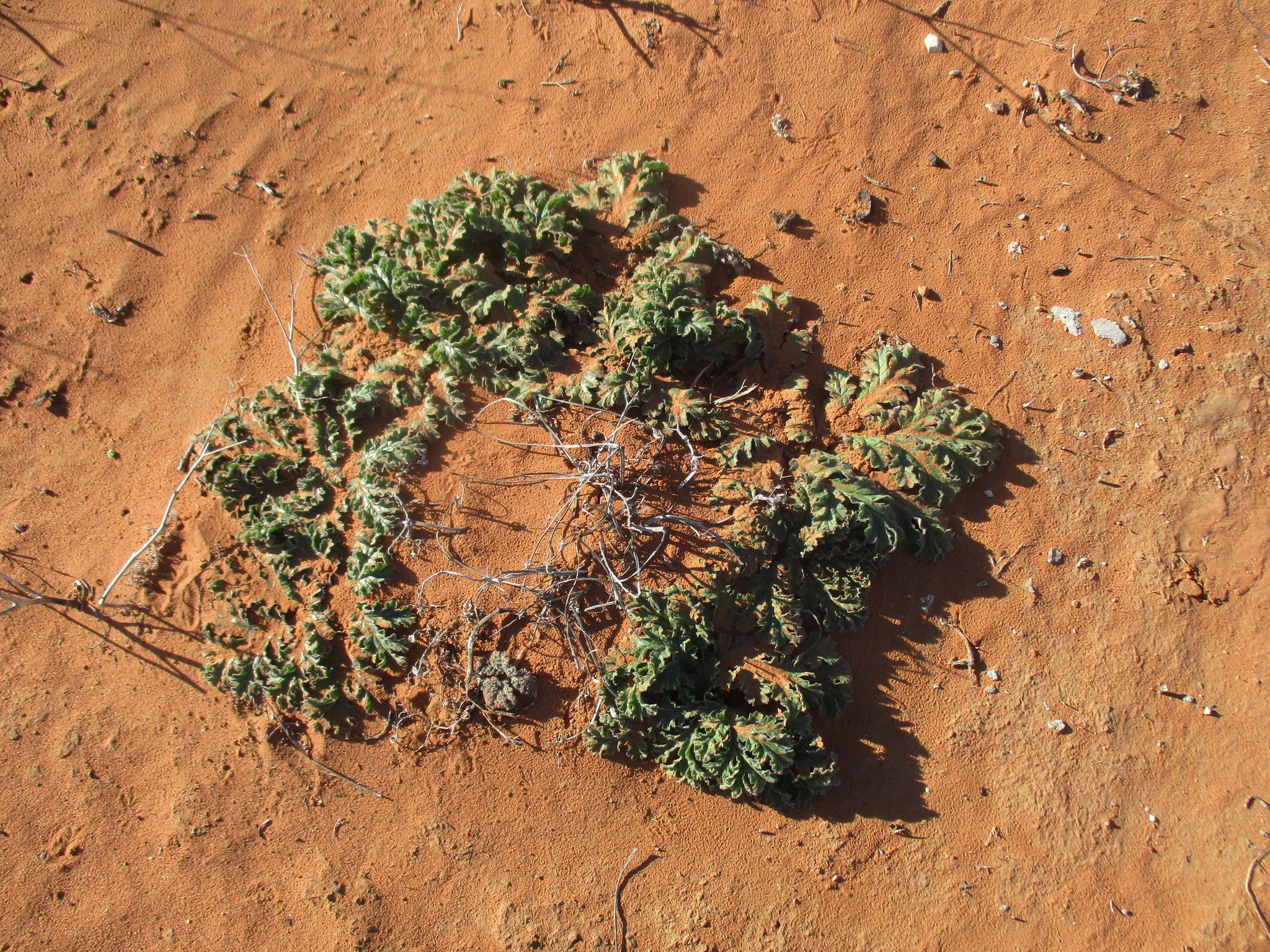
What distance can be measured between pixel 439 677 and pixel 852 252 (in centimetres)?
374

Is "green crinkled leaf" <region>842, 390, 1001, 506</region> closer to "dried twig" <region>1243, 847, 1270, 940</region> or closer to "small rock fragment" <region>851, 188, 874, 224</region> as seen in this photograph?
"small rock fragment" <region>851, 188, 874, 224</region>

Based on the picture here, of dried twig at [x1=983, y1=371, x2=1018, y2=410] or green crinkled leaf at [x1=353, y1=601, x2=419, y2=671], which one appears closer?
green crinkled leaf at [x1=353, y1=601, x2=419, y2=671]

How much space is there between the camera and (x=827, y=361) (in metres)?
4.77

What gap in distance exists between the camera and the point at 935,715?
14.6 feet

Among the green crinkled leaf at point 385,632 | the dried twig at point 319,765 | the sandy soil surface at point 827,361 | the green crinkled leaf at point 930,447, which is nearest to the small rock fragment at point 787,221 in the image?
the sandy soil surface at point 827,361

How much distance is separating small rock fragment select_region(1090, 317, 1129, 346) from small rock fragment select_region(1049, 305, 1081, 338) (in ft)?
0.31

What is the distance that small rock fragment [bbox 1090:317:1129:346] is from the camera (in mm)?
4781

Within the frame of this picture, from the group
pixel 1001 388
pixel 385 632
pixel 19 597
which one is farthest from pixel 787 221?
pixel 19 597

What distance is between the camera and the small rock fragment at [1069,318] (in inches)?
189

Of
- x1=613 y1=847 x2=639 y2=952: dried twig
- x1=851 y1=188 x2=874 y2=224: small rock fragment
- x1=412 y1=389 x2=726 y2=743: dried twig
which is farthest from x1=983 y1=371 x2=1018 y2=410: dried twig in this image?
x1=613 y1=847 x2=639 y2=952: dried twig

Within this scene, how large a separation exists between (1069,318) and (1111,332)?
0.27 metres

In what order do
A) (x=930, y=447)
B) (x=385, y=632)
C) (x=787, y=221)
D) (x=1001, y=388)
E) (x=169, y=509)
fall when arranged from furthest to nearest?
(x=787, y=221) → (x=1001, y=388) → (x=169, y=509) → (x=930, y=447) → (x=385, y=632)

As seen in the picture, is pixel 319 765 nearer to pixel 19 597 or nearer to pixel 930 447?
pixel 19 597

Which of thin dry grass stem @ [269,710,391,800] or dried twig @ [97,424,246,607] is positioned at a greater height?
dried twig @ [97,424,246,607]
